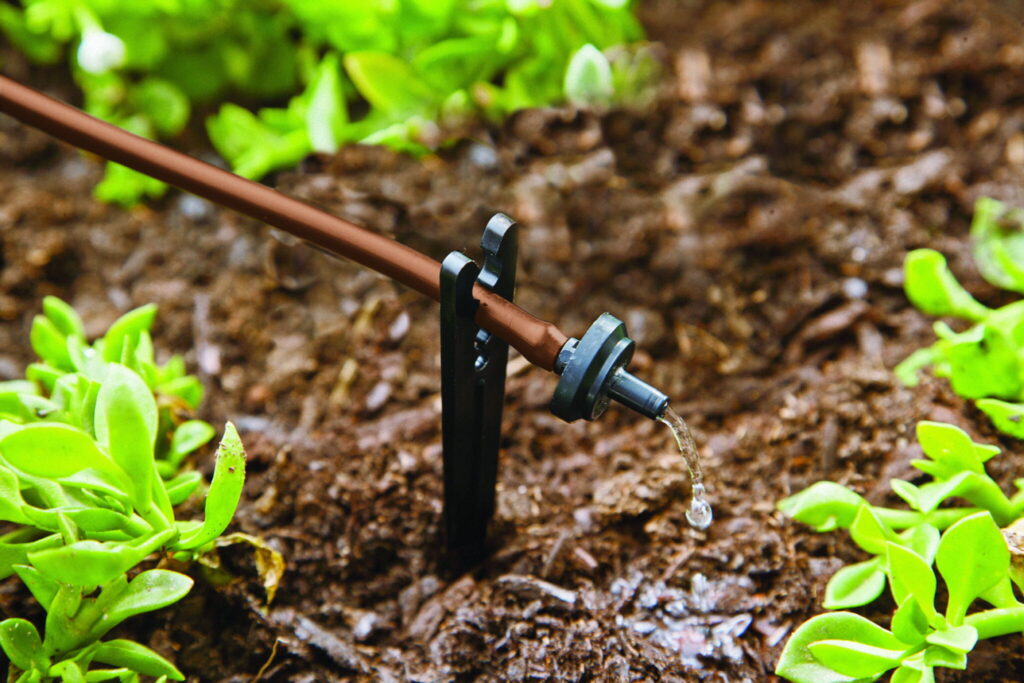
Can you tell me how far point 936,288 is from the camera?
1.52 metres

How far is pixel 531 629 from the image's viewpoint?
124cm

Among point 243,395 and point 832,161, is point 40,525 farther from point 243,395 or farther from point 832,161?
point 832,161

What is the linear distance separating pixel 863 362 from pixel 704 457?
0.39 m

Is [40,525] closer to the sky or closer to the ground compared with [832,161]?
closer to the ground

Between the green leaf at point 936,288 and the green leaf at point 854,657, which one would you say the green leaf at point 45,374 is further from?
the green leaf at point 936,288

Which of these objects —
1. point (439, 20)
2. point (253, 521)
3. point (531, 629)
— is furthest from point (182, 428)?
point (439, 20)

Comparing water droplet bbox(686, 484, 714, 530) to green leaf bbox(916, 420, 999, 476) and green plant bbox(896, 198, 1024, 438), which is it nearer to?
green leaf bbox(916, 420, 999, 476)

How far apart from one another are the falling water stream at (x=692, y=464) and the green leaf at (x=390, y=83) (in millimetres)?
1108

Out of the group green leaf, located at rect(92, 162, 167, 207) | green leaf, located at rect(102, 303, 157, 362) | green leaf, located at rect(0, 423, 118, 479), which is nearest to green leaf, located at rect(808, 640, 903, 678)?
green leaf, located at rect(0, 423, 118, 479)

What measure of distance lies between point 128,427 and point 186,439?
1.10 feet

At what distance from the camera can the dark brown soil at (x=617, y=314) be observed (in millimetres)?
1271

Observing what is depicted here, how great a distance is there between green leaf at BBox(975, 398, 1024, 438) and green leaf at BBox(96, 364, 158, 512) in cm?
125

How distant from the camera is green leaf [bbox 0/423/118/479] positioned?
962 mm

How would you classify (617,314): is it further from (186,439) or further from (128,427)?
(128,427)
